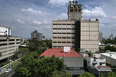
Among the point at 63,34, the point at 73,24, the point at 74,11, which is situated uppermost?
the point at 74,11

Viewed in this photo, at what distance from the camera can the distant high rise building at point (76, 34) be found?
6669 centimetres

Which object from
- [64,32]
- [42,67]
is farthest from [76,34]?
[42,67]

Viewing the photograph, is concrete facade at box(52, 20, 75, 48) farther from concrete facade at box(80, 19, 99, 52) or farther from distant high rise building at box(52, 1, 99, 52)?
concrete facade at box(80, 19, 99, 52)

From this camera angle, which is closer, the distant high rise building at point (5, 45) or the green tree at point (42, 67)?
the green tree at point (42, 67)

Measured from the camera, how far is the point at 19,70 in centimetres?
2527

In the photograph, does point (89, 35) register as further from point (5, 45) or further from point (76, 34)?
point (5, 45)

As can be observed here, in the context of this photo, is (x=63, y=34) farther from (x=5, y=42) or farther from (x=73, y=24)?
(x=5, y=42)

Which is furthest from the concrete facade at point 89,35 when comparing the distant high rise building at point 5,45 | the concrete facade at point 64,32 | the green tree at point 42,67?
the distant high rise building at point 5,45

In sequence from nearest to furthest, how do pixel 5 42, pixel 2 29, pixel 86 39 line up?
pixel 5 42 < pixel 2 29 < pixel 86 39

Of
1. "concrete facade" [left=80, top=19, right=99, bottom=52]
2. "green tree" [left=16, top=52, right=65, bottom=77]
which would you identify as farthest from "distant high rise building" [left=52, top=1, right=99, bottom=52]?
"green tree" [left=16, top=52, right=65, bottom=77]

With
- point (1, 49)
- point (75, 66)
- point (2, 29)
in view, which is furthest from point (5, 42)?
point (75, 66)

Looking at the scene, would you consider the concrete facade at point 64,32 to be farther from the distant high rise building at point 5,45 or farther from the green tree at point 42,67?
the green tree at point 42,67

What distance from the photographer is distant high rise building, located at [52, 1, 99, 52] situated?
6669cm

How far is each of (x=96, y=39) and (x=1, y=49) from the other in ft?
222
